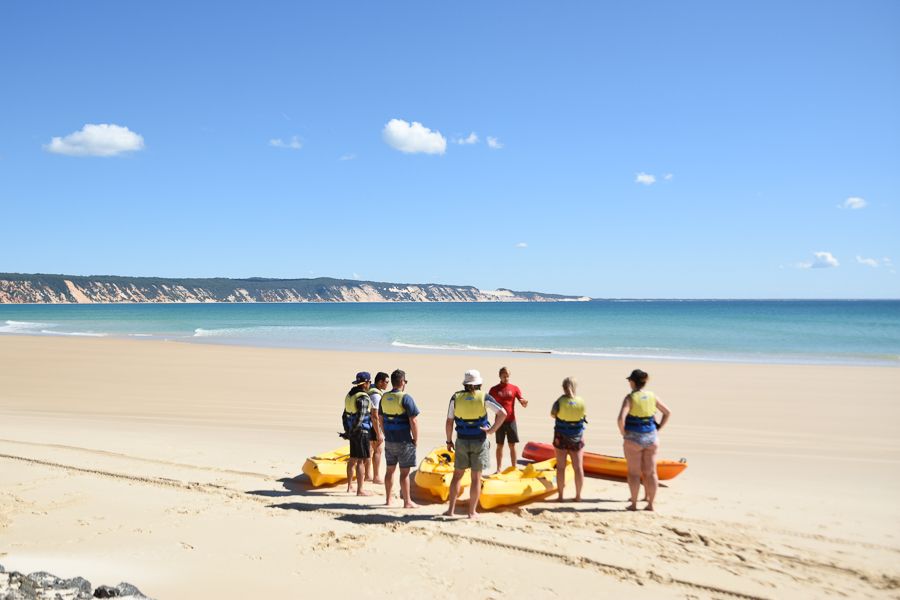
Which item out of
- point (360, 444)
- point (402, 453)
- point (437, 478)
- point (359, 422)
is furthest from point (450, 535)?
point (359, 422)

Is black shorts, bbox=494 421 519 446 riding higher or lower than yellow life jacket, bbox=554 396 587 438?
lower

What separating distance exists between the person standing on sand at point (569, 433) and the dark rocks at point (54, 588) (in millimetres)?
4784

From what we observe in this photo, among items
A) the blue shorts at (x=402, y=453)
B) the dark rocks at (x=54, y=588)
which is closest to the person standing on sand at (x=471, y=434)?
the blue shorts at (x=402, y=453)

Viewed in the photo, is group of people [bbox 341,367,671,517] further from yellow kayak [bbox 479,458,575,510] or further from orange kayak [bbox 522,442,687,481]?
orange kayak [bbox 522,442,687,481]

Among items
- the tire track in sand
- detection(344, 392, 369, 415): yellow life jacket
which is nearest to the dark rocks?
the tire track in sand

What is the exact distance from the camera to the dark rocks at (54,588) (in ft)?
15.9

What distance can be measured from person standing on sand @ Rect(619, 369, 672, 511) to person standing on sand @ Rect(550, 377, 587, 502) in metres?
0.55

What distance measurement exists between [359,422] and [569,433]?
2597mm

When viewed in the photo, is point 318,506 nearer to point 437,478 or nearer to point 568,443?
point 437,478

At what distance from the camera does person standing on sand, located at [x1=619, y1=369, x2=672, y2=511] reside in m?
7.60

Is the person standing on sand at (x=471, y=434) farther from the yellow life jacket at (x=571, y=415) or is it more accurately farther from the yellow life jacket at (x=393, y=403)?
the yellow life jacket at (x=571, y=415)

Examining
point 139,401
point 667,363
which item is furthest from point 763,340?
point 139,401

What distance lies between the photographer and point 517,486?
25.8 feet

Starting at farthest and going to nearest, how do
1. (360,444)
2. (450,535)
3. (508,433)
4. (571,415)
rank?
(508,433)
(360,444)
(571,415)
(450,535)
